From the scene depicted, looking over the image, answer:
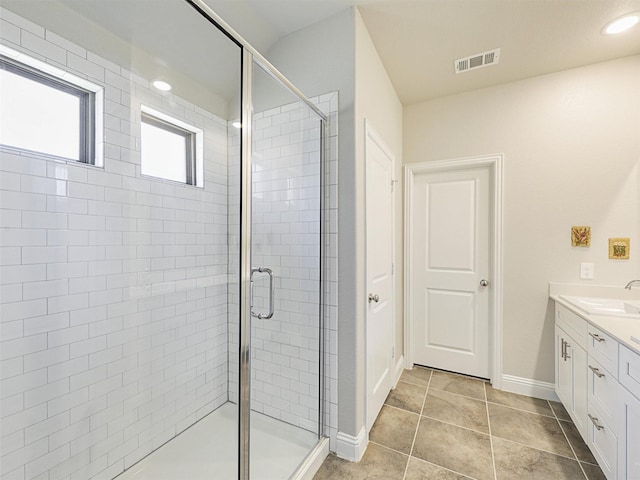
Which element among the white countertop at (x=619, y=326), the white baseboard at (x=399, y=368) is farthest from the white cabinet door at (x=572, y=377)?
the white baseboard at (x=399, y=368)

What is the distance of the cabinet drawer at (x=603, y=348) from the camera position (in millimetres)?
1427

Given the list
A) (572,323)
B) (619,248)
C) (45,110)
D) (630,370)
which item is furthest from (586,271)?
(45,110)

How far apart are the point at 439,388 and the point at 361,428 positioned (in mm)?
1122

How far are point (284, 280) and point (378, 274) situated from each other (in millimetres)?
764

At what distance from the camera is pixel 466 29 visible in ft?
6.41

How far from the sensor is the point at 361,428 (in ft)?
5.95

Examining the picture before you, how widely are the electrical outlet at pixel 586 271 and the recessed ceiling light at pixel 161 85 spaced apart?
315 cm

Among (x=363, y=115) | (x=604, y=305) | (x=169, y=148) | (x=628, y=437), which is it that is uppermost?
(x=363, y=115)

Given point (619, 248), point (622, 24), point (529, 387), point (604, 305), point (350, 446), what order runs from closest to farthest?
point (350, 446) → point (622, 24) → point (604, 305) → point (619, 248) → point (529, 387)

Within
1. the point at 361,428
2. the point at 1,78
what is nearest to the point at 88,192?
the point at 1,78

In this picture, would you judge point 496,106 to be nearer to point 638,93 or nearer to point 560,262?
point 638,93

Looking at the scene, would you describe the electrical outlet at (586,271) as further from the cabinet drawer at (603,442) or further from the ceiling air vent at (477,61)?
the ceiling air vent at (477,61)

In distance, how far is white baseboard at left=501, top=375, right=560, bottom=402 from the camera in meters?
2.40

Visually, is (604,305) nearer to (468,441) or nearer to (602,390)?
(602,390)
